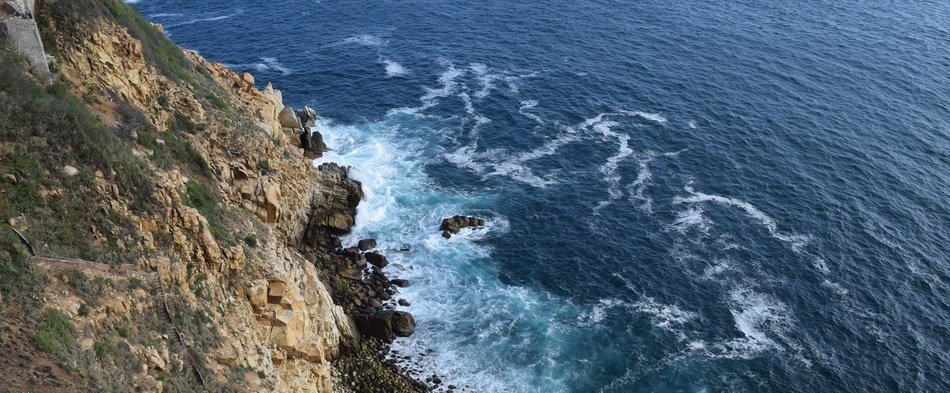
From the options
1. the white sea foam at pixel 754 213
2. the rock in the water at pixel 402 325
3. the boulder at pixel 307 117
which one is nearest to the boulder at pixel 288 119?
the boulder at pixel 307 117

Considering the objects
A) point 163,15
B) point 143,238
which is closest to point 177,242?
point 143,238

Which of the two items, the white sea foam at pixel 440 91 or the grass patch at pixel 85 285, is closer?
the grass patch at pixel 85 285

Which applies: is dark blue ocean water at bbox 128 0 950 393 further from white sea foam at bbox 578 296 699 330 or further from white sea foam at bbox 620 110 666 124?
white sea foam at bbox 620 110 666 124

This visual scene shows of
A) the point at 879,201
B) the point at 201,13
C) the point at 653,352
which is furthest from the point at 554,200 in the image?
the point at 201,13

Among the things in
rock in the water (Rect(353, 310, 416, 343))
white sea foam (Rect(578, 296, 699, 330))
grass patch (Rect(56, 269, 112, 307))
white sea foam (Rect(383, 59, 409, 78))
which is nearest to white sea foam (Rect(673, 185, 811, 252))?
white sea foam (Rect(578, 296, 699, 330))

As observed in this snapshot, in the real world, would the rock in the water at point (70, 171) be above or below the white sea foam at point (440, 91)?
Result: above

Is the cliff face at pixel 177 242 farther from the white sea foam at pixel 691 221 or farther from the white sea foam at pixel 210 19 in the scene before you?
the white sea foam at pixel 210 19

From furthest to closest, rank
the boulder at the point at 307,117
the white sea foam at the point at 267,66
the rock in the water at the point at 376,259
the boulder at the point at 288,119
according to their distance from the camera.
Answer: the white sea foam at the point at 267,66 → the boulder at the point at 307,117 → the boulder at the point at 288,119 → the rock in the water at the point at 376,259
